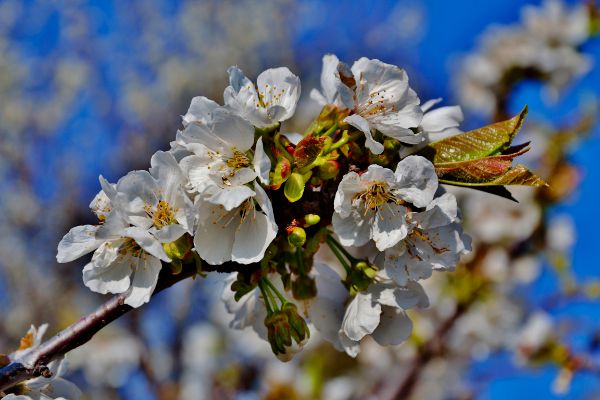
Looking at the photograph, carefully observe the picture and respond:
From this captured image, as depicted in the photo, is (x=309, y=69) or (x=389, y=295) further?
(x=309, y=69)

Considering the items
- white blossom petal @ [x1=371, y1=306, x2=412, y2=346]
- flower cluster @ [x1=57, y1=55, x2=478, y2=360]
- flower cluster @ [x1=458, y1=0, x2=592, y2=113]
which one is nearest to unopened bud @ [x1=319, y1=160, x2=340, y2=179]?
flower cluster @ [x1=57, y1=55, x2=478, y2=360]

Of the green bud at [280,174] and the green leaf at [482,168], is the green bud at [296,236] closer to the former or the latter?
the green bud at [280,174]

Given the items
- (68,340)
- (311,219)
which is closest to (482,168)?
(311,219)

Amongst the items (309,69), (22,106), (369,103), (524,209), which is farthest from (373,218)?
(309,69)

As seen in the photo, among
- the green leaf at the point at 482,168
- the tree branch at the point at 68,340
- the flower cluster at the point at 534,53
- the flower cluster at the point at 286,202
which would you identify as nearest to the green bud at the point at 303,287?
the flower cluster at the point at 286,202

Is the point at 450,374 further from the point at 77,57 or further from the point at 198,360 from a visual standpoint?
the point at 77,57

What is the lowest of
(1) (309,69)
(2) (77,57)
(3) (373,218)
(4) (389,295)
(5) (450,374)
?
(1) (309,69)

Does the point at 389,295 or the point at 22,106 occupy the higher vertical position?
the point at 389,295
